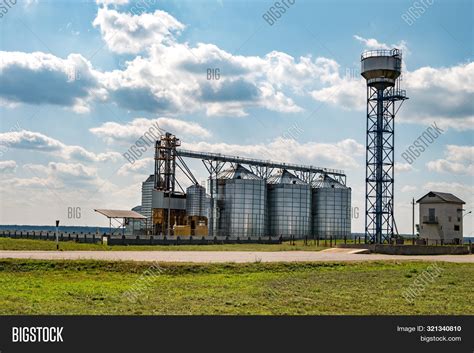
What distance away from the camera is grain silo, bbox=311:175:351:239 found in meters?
116

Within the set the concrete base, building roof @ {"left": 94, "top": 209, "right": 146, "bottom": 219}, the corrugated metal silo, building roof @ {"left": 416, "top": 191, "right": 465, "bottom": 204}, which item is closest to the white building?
building roof @ {"left": 416, "top": 191, "right": 465, "bottom": 204}

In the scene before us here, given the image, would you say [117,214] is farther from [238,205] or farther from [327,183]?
[327,183]

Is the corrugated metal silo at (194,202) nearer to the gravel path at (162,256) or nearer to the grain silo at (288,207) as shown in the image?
the grain silo at (288,207)

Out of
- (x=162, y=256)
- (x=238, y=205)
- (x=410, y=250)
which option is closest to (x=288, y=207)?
(x=238, y=205)

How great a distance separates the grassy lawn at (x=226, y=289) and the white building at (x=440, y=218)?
4378 cm

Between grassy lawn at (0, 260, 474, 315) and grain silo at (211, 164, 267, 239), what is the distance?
193 feet

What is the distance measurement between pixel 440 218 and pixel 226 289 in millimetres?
64167

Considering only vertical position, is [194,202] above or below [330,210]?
above

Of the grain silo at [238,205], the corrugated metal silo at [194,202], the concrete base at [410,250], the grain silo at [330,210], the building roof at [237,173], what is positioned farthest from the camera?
the grain silo at [330,210]

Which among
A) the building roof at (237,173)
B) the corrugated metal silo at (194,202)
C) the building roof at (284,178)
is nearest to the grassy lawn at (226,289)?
the corrugated metal silo at (194,202)

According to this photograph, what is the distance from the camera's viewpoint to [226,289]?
2795cm

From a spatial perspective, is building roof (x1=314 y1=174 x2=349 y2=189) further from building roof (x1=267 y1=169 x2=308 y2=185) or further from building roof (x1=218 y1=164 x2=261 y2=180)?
building roof (x1=218 y1=164 x2=261 y2=180)

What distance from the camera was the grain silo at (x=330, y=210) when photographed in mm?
116438
